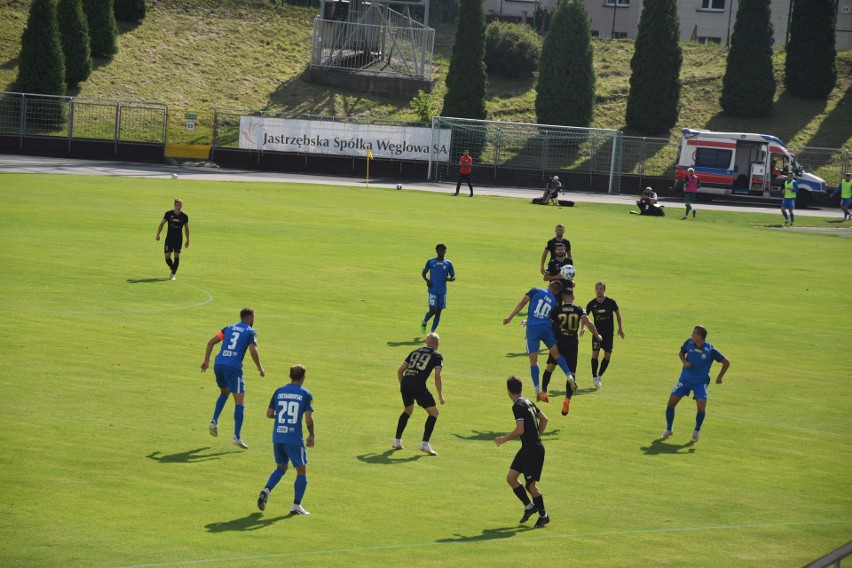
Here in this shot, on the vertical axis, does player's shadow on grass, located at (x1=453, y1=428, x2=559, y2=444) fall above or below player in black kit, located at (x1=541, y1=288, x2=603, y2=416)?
below

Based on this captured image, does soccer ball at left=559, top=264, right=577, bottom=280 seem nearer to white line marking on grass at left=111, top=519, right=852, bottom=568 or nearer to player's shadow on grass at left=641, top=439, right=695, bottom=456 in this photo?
player's shadow on grass at left=641, top=439, right=695, bottom=456

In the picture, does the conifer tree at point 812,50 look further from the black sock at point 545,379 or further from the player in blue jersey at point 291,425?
the player in blue jersey at point 291,425

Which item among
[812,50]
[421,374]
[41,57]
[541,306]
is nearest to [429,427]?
[421,374]

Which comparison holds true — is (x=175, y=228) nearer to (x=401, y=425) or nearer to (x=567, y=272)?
(x=567, y=272)

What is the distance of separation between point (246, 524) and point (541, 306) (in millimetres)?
8460

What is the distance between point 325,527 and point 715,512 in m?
5.59

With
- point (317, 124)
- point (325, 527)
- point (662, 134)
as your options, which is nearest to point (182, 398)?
point (325, 527)

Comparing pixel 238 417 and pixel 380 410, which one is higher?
pixel 238 417

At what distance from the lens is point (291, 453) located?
554 inches

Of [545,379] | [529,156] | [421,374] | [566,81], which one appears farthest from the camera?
[566,81]

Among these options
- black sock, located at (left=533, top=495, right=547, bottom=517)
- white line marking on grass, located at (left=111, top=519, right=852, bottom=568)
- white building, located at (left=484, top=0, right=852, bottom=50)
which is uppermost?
white building, located at (left=484, top=0, right=852, bottom=50)

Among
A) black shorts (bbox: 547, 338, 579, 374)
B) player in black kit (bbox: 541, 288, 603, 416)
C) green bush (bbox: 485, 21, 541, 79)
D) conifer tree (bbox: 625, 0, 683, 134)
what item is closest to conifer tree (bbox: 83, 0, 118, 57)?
green bush (bbox: 485, 21, 541, 79)

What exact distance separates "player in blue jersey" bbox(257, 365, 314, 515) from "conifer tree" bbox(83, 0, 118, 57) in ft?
199

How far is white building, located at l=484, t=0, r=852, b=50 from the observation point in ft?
286
